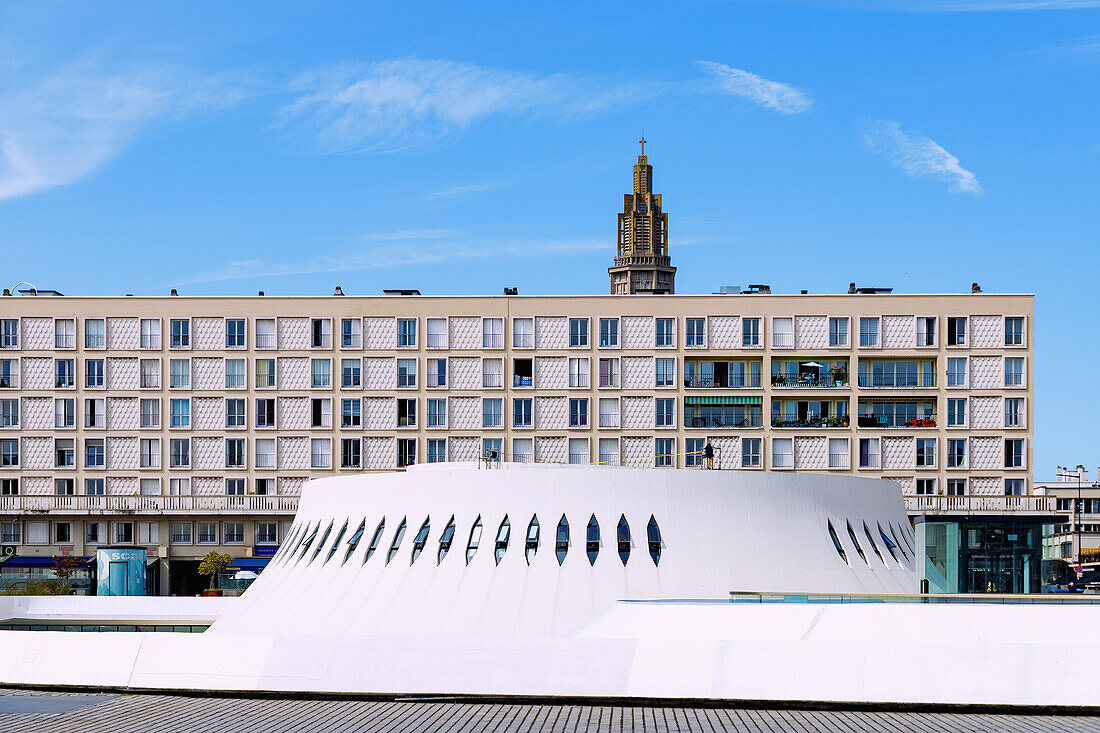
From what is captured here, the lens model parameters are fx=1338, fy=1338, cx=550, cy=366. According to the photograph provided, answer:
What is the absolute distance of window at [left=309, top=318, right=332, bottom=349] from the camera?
104 metres

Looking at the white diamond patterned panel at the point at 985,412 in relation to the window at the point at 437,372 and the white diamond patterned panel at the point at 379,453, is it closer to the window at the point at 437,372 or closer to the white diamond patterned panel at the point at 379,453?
the window at the point at 437,372

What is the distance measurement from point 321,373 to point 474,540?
54.4m

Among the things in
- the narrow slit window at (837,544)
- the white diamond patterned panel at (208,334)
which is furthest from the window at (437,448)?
the narrow slit window at (837,544)

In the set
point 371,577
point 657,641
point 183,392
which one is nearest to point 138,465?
point 183,392

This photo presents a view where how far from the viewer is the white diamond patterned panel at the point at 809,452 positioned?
102 meters

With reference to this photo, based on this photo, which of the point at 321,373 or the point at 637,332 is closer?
the point at 637,332

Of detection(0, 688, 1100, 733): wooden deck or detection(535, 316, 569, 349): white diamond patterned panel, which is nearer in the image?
detection(0, 688, 1100, 733): wooden deck

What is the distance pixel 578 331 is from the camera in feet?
338

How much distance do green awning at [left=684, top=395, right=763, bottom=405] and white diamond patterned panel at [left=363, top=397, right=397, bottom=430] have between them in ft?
74.5

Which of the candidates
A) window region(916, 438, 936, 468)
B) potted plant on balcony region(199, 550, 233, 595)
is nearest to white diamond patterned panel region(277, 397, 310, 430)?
potted plant on balcony region(199, 550, 233, 595)

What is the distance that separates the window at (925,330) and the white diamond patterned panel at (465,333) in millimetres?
33499

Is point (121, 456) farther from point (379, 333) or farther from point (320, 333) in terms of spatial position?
point (379, 333)

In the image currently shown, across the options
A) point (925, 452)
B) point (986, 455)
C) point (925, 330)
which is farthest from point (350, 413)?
point (986, 455)

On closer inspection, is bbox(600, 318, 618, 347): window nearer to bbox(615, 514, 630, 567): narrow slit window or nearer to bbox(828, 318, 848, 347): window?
bbox(828, 318, 848, 347): window
